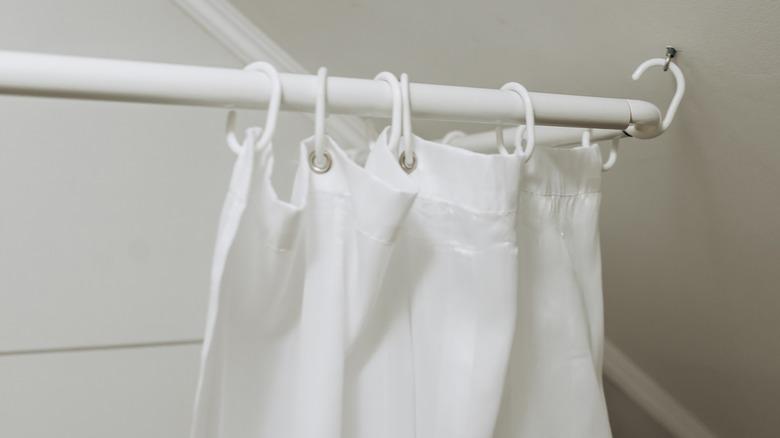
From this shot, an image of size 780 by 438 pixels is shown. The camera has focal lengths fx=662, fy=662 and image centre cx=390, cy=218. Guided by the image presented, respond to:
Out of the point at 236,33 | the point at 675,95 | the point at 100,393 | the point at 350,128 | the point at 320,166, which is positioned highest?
the point at 236,33

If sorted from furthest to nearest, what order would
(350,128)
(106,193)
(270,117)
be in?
1. (350,128)
2. (106,193)
3. (270,117)

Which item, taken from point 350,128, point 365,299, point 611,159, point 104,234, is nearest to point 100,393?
point 104,234

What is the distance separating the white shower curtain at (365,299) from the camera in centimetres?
46

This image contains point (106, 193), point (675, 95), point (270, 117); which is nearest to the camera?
point (270, 117)

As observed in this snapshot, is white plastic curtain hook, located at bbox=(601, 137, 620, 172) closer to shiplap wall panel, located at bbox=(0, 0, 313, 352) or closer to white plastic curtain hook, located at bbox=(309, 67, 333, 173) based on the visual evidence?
white plastic curtain hook, located at bbox=(309, 67, 333, 173)

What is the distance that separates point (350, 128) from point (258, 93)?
2.28 feet

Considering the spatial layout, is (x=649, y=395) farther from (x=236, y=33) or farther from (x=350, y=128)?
(x=236, y=33)

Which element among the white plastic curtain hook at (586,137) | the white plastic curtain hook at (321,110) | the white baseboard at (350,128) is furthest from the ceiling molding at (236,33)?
the white plastic curtain hook at (321,110)

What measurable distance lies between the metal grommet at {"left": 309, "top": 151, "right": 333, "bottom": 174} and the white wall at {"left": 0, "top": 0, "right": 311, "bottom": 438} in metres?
0.62

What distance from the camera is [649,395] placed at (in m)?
1.18

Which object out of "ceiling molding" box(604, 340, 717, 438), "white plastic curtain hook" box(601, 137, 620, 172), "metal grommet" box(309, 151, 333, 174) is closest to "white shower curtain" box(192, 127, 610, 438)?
"metal grommet" box(309, 151, 333, 174)

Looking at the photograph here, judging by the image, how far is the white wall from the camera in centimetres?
97

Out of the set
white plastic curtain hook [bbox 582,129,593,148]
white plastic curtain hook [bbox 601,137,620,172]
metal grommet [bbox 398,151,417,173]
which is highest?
white plastic curtain hook [bbox 582,129,593,148]

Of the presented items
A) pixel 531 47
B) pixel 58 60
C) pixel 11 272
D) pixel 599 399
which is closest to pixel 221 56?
pixel 11 272
